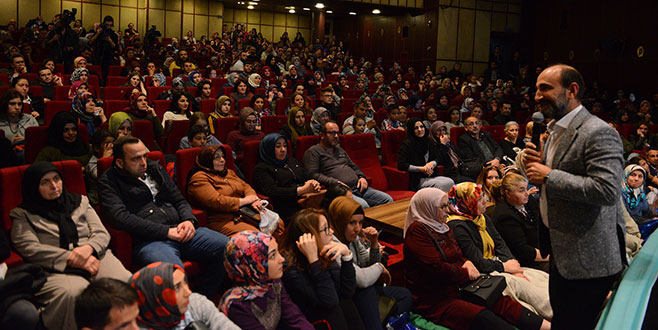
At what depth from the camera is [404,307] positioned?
2.41 meters

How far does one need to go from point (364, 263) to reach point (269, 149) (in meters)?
1.50

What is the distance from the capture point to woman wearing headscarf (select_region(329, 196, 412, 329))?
2301mm

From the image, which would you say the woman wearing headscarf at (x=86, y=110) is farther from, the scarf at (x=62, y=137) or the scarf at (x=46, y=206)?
the scarf at (x=46, y=206)

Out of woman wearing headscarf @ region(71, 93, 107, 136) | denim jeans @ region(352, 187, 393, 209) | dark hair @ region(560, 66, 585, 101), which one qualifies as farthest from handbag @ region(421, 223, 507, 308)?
woman wearing headscarf @ region(71, 93, 107, 136)

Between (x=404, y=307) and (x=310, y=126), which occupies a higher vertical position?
(x=310, y=126)

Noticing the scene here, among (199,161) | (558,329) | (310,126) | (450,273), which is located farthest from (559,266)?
(310,126)

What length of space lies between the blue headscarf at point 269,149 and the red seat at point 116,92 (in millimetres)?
3005

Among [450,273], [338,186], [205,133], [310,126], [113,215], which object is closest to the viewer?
[450,273]

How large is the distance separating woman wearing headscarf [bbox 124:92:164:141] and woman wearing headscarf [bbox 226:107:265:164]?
67cm

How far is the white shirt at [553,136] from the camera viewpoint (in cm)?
155

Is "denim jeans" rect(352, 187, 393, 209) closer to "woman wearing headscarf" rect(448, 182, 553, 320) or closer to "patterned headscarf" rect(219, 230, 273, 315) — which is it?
"woman wearing headscarf" rect(448, 182, 553, 320)

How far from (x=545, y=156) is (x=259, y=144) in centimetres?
253

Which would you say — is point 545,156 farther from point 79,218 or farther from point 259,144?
point 259,144

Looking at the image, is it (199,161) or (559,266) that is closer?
(559,266)
